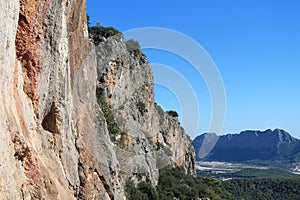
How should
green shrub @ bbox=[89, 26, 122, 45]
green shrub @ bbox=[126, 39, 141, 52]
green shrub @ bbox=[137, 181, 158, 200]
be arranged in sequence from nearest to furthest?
green shrub @ bbox=[137, 181, 158, 200]
green shrub @ bbox=[89, 26, 122, 45]
green shrub @ bbox=[126, 39, 141, 52]

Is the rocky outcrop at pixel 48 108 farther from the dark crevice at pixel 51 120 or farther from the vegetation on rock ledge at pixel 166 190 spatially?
the vegetation on rock ledge at pixel 166 190

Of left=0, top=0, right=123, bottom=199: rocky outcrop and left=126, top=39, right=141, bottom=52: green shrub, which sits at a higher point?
left=126, top=39, right=141, bottom=52: green shrub

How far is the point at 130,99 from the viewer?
4588 cm

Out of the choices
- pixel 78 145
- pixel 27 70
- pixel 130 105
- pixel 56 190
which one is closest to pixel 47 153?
pixel 56 190

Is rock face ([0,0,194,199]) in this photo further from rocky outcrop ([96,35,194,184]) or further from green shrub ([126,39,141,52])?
green shrub ([126,39,141,52])

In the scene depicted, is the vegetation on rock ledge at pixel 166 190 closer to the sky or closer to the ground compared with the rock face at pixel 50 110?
closer to the ground

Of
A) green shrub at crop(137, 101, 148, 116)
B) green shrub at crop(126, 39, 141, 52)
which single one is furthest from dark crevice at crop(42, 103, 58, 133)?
green shrub at crop(126, 39, 141, 52)

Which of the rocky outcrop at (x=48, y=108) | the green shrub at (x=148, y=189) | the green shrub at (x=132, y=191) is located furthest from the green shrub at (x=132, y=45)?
the rocky outcrop at (x=48, y=108)

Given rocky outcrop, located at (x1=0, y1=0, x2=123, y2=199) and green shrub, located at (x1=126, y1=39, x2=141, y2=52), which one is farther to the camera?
green shrub, located at (x1=126, y1=39, x2=141, y2=52)

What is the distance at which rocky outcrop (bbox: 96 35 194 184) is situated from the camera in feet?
117

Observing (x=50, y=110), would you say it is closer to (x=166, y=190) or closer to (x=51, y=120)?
(x=51, y=120)

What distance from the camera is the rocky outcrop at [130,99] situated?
35.7 m

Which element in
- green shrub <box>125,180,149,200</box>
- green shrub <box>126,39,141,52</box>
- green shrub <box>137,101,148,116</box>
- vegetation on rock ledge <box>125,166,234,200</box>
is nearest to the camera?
green shrub <box>125,180,149,200</box>

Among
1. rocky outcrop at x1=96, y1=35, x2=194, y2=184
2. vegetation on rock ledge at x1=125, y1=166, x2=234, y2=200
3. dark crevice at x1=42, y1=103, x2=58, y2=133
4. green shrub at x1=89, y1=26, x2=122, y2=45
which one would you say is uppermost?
green shrub at x1=89, y1=26, x2=122, y2=45
